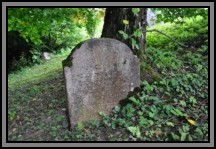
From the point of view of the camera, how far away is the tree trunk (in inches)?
256

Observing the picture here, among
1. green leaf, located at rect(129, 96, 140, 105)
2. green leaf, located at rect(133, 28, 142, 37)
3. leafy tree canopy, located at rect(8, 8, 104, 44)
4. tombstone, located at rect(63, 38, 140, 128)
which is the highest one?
leafy tree canopy, located at rect(8, 8, 104, 44)

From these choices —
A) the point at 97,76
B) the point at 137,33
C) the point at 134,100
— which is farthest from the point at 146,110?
the point at 137,33

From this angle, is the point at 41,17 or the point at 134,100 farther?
the point at 41,17

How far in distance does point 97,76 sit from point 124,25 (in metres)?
1.51

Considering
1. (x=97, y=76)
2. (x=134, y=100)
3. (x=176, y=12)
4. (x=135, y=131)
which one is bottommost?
(x=135, y=131)

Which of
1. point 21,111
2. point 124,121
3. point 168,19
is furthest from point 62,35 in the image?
point 124,121

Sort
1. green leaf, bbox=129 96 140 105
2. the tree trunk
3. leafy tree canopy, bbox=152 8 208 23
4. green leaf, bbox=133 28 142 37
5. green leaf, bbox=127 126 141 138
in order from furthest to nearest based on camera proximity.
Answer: leafy tree canopy, bbox=152 8 208 23, the tree trunk, green leaf, bbox=133 28 142 37, green leaf, bbox=129 96 140 105, green leaf, bbox=127 126 141 138

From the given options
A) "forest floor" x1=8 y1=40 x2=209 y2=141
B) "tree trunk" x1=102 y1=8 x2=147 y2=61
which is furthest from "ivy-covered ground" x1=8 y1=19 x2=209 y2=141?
"tree trunk" x1=102 y1=8 x2=147 y2=61

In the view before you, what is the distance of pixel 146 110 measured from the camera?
18.4 feet

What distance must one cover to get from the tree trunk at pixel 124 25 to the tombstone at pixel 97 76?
1007 millimetres

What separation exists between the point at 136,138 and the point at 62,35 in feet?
28.6

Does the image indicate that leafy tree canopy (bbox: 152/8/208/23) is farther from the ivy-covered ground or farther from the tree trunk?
the tree trunk

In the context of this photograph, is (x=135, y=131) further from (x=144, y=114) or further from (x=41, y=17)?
(x=41, y=17)

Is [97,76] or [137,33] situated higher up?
[137,33]
